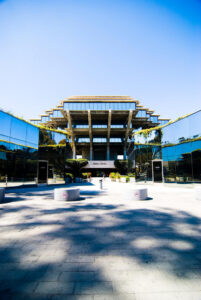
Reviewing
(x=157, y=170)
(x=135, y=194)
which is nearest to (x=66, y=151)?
(x=157, y=170)

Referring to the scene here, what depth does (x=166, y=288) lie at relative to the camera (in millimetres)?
2084

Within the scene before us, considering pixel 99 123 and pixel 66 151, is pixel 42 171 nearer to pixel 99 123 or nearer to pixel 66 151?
pixel 66 151

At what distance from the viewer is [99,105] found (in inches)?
1987

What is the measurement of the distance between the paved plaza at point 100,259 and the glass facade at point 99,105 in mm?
47614

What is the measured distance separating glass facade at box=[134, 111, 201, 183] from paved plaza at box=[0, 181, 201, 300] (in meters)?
12.1

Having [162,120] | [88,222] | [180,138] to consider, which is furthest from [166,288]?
[162,120]

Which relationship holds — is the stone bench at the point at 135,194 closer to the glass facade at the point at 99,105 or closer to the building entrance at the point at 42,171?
the building entrance at the point at 42,171

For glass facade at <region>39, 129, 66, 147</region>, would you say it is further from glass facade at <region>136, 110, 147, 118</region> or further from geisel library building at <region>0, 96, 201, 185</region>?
glass facade at <region>136, 110, 147, 118</region>

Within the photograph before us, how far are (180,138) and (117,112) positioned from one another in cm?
3487

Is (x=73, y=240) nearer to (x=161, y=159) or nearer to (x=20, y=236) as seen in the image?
(x=20, y=236)

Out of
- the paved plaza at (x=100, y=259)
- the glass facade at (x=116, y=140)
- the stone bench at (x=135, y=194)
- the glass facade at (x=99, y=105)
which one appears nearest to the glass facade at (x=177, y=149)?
the stone bench at (x=135, y=194)

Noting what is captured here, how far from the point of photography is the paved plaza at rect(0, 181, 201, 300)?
6.66 ft

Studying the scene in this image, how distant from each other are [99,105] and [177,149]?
37.2 meters

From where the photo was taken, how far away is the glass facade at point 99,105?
49.5 metres
